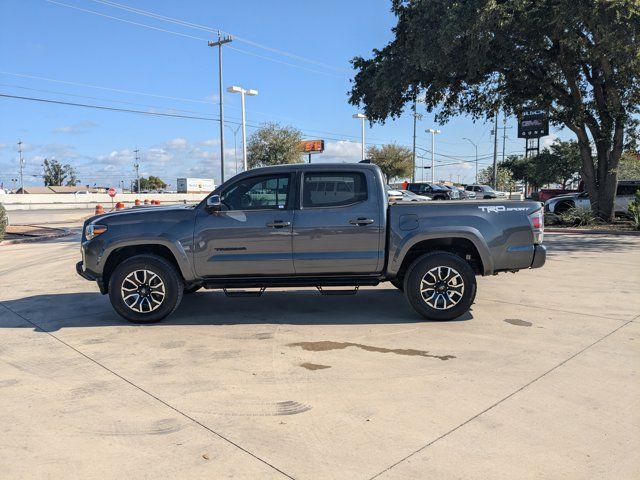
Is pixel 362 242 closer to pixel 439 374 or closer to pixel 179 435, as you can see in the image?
pixel 439 374

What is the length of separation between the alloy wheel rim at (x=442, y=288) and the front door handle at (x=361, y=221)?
0.92 m

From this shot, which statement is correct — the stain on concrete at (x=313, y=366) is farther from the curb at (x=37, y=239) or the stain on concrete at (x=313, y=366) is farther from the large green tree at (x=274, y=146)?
the large green tree at (x=274, y=146)

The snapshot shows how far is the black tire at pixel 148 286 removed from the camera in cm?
615

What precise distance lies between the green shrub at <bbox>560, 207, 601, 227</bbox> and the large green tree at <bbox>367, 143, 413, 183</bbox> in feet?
156

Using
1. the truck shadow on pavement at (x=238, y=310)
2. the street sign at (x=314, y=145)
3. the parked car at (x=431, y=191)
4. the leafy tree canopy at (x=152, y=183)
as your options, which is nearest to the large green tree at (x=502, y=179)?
the street sign at (x=314, y=145)

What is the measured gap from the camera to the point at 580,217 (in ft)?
64.6

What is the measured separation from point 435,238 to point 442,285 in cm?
57

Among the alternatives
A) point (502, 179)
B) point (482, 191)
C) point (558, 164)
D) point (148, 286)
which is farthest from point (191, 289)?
point (502, 179)

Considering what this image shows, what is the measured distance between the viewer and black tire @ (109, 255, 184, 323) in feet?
20.2

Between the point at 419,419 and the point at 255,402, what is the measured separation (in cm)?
126

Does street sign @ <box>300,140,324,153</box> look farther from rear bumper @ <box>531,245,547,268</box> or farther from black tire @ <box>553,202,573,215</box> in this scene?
rear bumper @ <box>531,245,547,268</box>

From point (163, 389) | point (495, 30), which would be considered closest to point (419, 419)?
point (163, 389)

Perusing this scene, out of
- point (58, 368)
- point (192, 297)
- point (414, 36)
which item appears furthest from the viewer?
point (414, 36)

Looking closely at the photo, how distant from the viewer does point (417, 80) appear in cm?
1888
